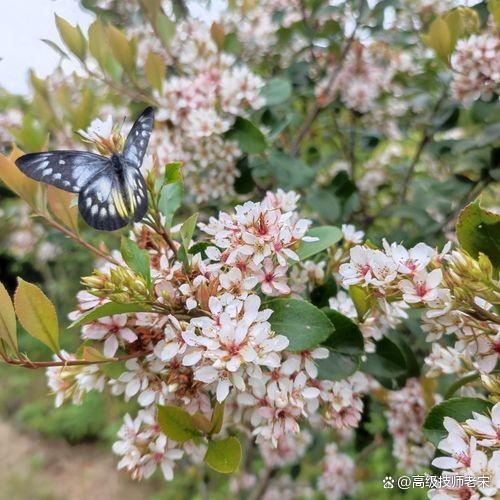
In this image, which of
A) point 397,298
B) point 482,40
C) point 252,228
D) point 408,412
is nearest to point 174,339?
point 252,228

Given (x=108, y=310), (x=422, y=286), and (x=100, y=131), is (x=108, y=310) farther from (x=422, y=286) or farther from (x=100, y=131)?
(x=422, y=286)

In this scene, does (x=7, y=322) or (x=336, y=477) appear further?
(x=336, y=477)

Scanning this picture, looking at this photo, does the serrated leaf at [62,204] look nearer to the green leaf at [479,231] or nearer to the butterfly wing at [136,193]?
the butterfly wing at [136,193]

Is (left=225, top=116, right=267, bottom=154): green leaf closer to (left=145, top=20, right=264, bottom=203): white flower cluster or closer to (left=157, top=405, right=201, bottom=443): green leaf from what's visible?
(left=145, top=20, right=264, bottom=203): white flower cluster

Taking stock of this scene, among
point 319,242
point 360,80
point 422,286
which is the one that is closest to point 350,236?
point 319,242

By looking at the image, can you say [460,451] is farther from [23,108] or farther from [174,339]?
[23,108]

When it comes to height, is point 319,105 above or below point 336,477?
above

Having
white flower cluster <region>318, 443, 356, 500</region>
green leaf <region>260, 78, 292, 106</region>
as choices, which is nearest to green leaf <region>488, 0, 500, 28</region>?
green leaf <region>260, 78, 292, 106</region>
